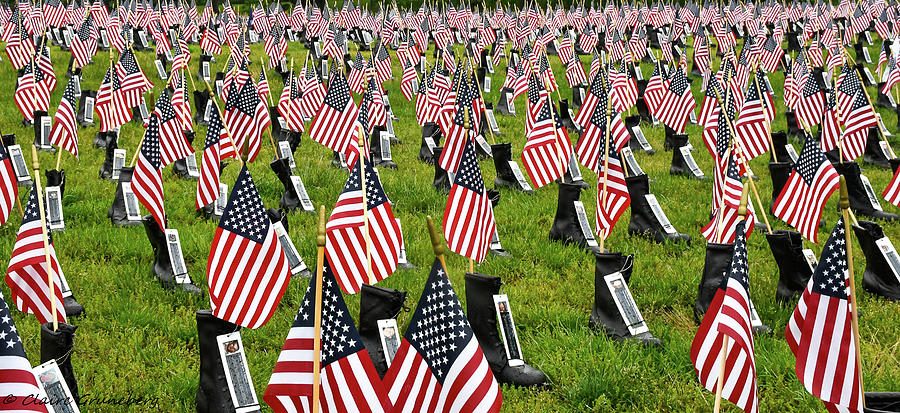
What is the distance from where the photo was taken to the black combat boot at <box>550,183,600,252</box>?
7621 millimetres

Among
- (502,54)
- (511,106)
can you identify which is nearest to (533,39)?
(502,54)

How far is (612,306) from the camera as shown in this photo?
5574mm

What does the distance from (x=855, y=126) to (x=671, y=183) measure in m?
2.47

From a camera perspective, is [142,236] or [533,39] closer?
[142,236]

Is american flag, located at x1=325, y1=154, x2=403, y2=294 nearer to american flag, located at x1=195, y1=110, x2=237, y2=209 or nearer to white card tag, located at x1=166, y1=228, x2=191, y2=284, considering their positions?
white card tag, located at x1=166, y1=228, x2=191, y2=284

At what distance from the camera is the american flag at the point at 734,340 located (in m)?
3.70

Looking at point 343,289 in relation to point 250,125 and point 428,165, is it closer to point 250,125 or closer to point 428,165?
point 250,125

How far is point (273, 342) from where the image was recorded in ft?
18.2

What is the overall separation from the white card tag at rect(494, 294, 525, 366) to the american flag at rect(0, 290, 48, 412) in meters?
2.65

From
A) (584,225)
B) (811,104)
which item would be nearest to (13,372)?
(584,225)

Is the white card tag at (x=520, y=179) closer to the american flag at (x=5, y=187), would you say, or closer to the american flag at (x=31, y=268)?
the american flag at (x=5, y=187)

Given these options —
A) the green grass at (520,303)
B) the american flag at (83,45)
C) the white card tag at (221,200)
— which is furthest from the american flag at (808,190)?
the american flag at (83,45)

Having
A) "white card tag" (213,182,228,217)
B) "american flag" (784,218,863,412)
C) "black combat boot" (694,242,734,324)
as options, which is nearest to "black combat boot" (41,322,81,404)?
"american flag" (784,218,863,412)

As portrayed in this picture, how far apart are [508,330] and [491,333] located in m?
0.10
